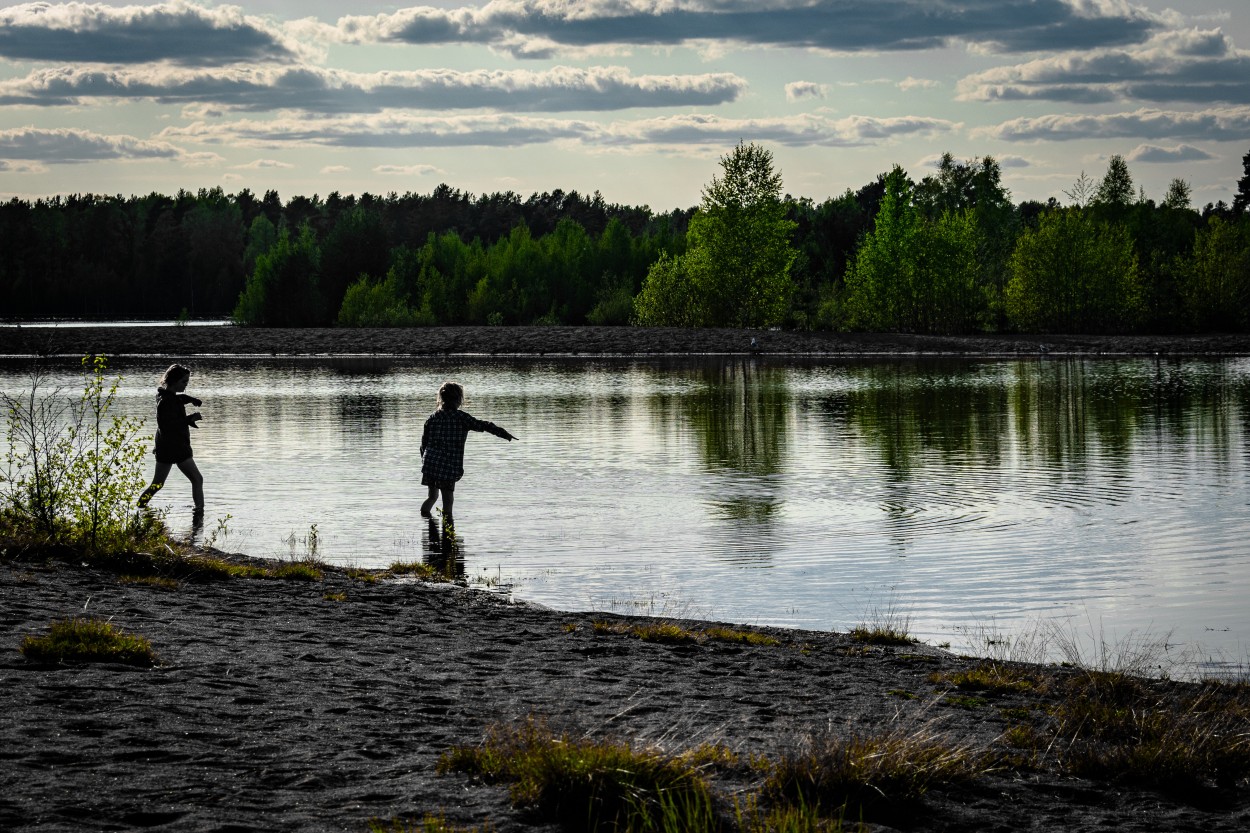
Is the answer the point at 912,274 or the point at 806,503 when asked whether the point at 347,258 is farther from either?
the point at 806,503

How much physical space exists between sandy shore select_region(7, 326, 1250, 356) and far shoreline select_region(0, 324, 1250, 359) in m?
0.06

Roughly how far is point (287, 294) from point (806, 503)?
103994 mm

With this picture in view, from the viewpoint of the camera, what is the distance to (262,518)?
62.5 ft

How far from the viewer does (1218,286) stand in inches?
3723

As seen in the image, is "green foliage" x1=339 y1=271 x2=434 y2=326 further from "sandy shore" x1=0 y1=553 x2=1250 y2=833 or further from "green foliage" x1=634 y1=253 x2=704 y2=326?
"sandy shore" x1=0 y1=553 x2=1250 y2=833

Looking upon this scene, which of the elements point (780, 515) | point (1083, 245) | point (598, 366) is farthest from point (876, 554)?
point (1083, 245)

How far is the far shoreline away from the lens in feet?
246

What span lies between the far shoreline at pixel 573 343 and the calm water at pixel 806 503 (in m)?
32.6

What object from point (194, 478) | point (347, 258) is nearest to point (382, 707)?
point (194, 478)

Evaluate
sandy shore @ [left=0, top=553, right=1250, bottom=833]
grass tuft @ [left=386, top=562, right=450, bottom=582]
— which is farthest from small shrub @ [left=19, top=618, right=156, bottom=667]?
grass tuft @ [left=386, top=562, right=450, bottom=582]

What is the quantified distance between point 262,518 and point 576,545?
4.83 m

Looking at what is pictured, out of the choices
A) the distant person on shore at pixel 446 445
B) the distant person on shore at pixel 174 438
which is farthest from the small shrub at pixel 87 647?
the distant person on shore at pixel 174 438

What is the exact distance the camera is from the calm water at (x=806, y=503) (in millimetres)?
13773

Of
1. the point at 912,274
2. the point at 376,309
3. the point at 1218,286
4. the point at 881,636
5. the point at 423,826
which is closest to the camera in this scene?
the point at 423,826
